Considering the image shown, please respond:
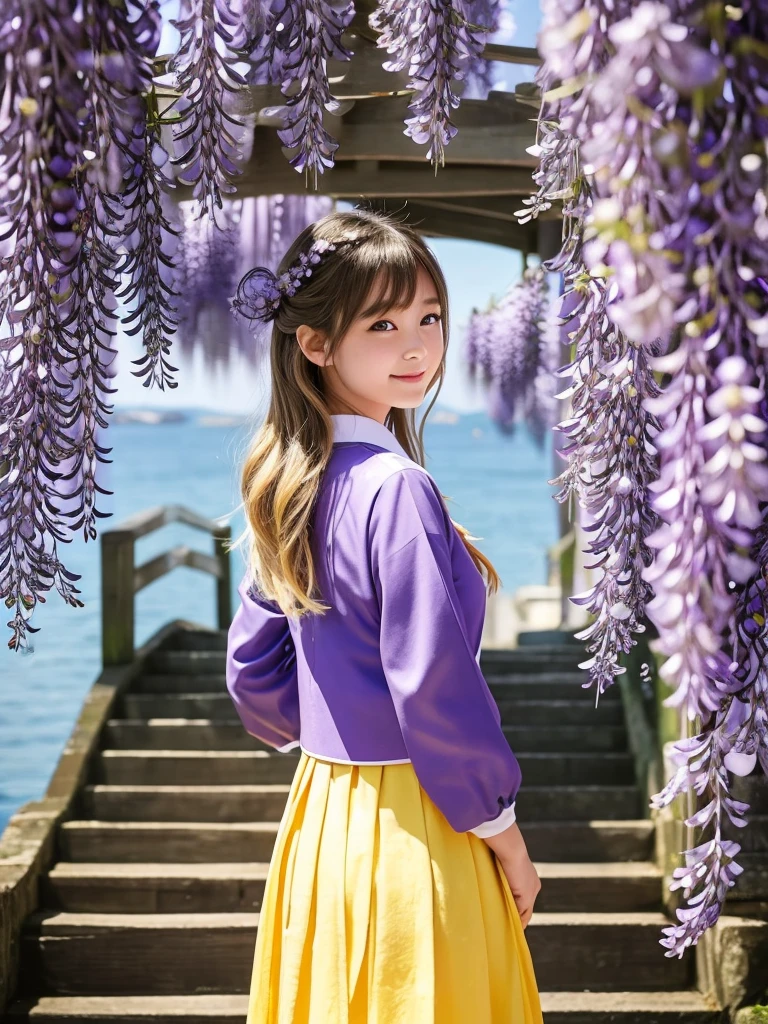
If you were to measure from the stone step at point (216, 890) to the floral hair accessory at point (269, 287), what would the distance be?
6.96 ft

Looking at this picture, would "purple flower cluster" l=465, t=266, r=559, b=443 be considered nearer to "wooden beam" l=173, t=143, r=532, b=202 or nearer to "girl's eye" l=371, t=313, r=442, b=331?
"wooden beam" l=173, t=143, r=532, b=202

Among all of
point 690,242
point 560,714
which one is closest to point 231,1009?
point 560,714

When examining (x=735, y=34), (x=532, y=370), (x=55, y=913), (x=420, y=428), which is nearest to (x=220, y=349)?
(x=532, y=370)

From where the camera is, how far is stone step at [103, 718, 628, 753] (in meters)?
3.75

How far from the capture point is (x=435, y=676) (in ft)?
4.14

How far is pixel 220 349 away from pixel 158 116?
4174 mm

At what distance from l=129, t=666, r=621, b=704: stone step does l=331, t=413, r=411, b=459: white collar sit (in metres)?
2.59

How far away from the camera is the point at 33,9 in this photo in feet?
3.10

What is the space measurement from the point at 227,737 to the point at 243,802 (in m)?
0.31

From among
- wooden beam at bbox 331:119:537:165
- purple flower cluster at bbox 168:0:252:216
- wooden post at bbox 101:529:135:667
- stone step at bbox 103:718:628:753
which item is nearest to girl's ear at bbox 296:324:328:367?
purple flower cluster at bbox 168:0:252:216

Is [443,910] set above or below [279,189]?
below

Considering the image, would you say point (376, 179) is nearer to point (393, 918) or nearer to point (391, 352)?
point (391, 352)

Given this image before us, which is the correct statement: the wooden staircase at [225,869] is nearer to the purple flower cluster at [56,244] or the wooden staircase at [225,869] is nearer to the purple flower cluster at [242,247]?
the purple flower cluster at [242,247]

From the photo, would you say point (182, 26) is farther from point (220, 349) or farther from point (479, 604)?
point (220, 349)
